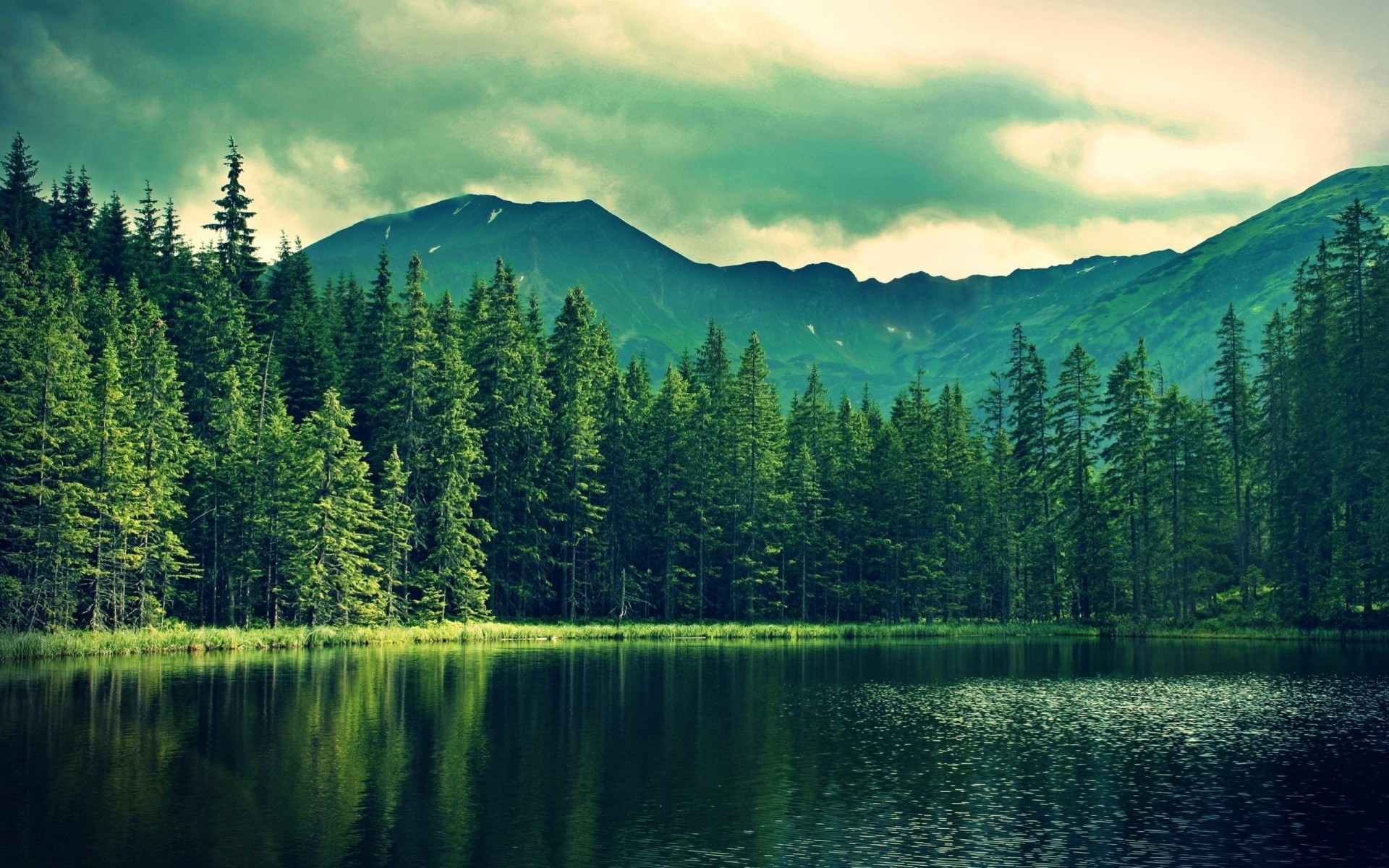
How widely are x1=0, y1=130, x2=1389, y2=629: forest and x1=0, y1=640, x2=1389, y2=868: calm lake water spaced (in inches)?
703

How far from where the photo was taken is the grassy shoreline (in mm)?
57625

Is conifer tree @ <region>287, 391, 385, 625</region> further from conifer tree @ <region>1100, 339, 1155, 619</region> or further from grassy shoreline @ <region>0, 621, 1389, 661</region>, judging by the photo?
conifer tree @ <region>1100, 339, 1155, 619</region>

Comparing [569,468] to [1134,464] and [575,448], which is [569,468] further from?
[1134,464]

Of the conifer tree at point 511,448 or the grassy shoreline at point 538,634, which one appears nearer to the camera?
the grassy shoreline at point 538,634

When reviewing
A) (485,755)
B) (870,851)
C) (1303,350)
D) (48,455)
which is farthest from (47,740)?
(1303,350)

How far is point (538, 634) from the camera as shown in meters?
80.0

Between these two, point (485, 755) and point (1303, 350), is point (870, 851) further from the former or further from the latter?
point (1303, 350)

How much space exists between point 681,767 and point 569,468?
59.5 metres

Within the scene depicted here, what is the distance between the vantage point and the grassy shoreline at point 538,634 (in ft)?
189

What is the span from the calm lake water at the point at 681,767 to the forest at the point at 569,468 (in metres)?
17.9

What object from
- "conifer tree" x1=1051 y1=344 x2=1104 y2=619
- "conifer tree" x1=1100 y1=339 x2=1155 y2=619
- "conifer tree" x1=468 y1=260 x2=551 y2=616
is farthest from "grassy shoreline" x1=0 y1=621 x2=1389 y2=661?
"conifer tree" x1=468 y1=260 x2=551 y2=616

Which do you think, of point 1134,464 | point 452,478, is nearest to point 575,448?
point 452,478

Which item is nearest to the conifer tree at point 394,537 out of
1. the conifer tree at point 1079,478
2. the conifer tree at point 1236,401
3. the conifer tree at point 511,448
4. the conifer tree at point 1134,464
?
the conifer tree at point 511,448

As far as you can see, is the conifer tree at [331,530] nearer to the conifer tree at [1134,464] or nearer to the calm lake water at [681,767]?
the calm lake water at [681,767]
